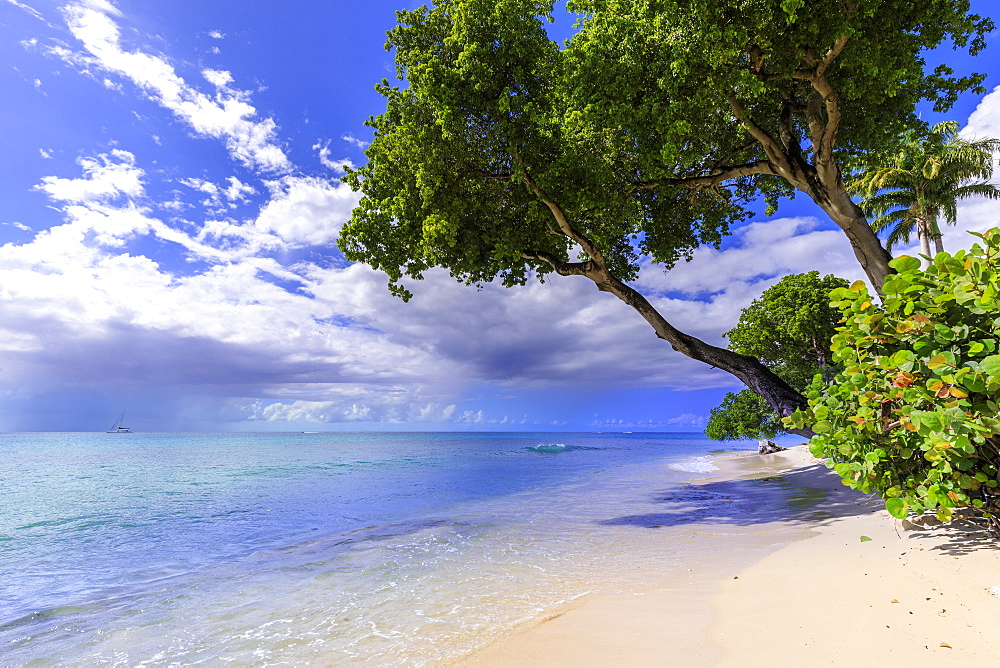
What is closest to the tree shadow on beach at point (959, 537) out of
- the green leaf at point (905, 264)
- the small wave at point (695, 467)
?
the green leaf at point (905, 264)

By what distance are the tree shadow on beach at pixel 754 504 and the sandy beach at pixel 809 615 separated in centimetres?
437

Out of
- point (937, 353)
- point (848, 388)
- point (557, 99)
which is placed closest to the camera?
point (937, 353)

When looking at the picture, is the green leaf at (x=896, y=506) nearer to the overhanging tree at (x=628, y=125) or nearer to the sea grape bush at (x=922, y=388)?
the sea grape bush at (x=922, y=388)

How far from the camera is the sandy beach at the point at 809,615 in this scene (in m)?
3.13

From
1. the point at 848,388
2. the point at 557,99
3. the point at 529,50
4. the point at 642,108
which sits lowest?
the point at 848,388

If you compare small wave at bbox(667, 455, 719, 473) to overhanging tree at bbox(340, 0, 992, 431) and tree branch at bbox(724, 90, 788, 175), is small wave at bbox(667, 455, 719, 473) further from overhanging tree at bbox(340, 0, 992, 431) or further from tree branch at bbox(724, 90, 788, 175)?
tree branch at bbox(724, 90, 788, 175)

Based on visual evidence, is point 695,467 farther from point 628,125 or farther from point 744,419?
point 628,125

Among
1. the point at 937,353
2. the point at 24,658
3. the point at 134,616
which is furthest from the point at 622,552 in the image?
the point at 24,658

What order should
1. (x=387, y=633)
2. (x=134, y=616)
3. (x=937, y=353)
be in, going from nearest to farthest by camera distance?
1. (x=937, y=353)
2. (x=387, y=633)
3. (x=134, y=616)

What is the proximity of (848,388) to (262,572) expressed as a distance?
8834 millimetres

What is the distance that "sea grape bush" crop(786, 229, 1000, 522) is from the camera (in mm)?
3020

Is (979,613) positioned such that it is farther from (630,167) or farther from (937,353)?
(630,167)

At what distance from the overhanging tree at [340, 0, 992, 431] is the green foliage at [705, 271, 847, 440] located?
903 cm

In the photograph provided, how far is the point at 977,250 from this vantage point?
10.9 ft
